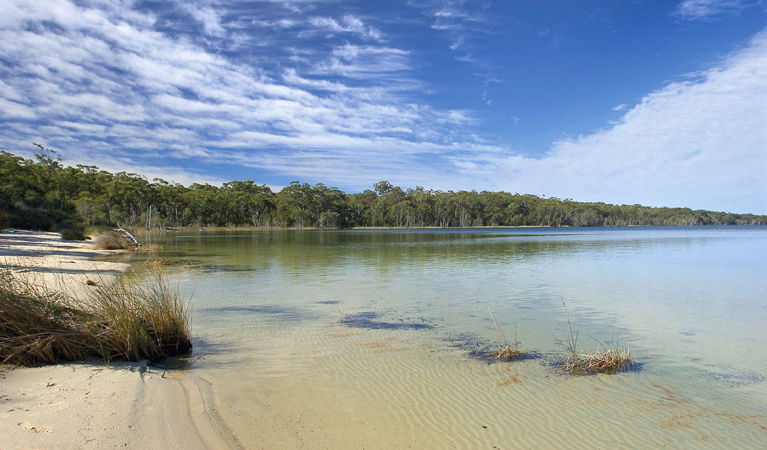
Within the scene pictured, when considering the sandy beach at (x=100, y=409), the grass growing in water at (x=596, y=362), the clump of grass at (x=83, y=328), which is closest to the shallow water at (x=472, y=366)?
the grass growing in water at (x=596, y=362)

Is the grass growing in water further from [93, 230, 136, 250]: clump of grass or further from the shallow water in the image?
[93, 230, 136, 250]: clump of grass

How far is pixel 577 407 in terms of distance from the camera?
5246 millimetres

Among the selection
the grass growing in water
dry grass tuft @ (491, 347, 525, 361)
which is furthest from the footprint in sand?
the grass growing in water

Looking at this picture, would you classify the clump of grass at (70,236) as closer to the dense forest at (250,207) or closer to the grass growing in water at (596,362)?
the dense forest at (250,207)

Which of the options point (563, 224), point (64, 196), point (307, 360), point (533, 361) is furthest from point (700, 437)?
point (563, 224)

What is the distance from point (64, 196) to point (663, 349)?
87.4 m

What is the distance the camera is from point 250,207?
119 m

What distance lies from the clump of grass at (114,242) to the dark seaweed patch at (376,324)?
28.0 m

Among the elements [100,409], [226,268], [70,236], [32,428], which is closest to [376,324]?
[100,409]

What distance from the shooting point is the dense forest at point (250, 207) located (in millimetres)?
46844

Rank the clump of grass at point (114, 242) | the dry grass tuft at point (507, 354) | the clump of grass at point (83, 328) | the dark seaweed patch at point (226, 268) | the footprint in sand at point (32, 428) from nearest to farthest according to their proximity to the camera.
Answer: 1. the footprint in sand at point (32, 428)
2. the clump of grass at point (83, 328)
3. the dry grass tuft at point (507, 354)
4. the dark seaweed patch at point (226, 268)
5. the clump of grass at point (114, 242)

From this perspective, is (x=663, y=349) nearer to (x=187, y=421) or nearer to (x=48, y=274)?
(x=187, y=421)

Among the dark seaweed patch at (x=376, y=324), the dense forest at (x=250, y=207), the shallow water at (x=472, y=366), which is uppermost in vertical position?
Result: the dense forest at (x=250, y=207)

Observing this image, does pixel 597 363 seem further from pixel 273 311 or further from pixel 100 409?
pixel 273 311
